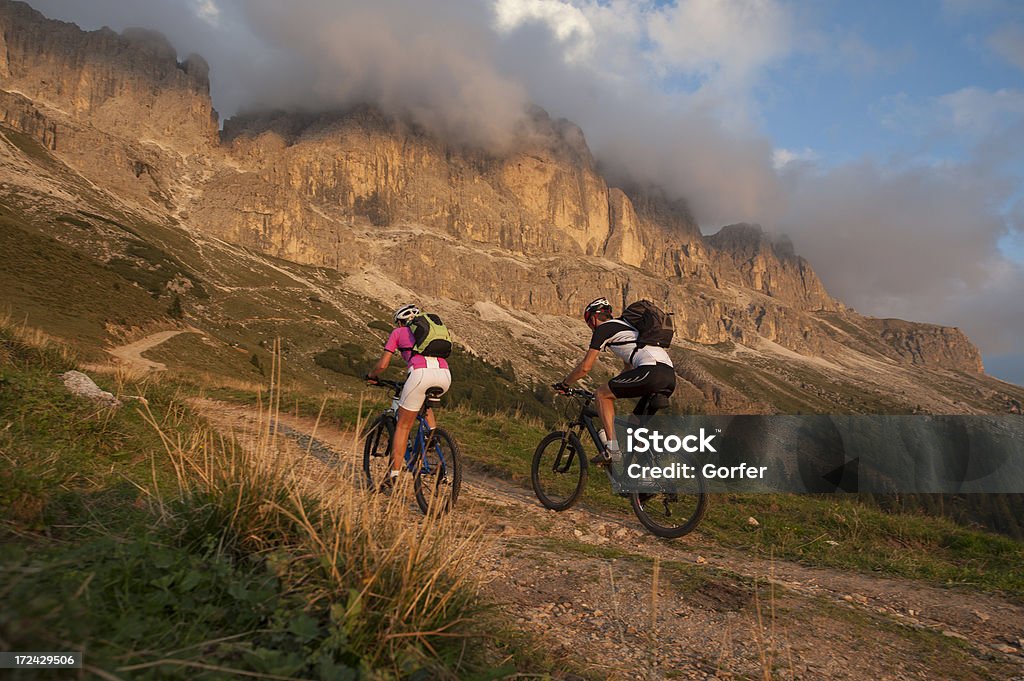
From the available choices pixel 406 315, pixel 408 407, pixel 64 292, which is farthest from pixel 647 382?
pixel 64 292

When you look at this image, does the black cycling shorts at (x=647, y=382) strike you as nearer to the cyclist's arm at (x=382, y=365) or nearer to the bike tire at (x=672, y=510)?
the bike tire at (x=672, y=510)

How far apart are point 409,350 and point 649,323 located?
3558 mm

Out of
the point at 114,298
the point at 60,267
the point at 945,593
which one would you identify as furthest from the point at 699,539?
the point at 60,267

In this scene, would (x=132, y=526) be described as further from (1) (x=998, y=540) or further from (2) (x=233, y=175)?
(2) (x=233, y=175)

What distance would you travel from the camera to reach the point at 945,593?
564cm

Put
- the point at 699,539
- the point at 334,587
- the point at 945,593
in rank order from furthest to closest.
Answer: the point at 699,539
the point at 945,593
the point at 334,587

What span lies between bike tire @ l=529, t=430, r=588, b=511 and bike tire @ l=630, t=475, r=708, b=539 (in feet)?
3.36

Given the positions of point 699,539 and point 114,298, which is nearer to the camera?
point 699,539

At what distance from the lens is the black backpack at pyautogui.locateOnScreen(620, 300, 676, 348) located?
7.67 meters

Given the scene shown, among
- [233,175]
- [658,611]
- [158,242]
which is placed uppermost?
[233,175]

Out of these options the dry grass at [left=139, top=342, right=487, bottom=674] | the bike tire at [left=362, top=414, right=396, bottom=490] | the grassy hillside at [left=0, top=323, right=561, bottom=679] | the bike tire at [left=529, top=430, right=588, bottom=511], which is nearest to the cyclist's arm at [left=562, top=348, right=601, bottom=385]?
the bike tire at [left=529, top=430, right=588, bottom=511]

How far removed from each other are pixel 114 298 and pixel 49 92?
202 meters

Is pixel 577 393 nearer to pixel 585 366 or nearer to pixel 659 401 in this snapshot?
pixel 585 366

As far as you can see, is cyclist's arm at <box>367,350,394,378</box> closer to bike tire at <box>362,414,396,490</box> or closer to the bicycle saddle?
bike tire at <box>362,414,396,490</box>
